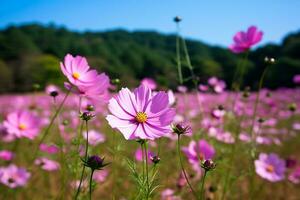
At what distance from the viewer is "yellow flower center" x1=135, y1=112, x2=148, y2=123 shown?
2.72 ft

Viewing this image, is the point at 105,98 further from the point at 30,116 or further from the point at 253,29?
the point at 30,116

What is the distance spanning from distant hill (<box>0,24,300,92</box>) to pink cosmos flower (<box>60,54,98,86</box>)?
8308mm

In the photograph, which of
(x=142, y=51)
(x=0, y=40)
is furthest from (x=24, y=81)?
(x=142, y=51)

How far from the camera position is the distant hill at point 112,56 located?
55.2ft

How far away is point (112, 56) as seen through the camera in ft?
129

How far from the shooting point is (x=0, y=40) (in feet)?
110

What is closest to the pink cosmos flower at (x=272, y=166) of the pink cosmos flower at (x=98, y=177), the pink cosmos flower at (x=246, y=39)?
the pink cosmos flower at (x=246, y=39)

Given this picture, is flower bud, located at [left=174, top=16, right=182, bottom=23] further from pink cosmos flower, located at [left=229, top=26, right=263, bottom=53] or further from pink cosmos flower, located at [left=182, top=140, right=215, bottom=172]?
pink cosmos flower, located at [left=182, top=140, right=215, bottom=172]

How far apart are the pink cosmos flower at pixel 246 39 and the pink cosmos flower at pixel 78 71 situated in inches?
26.7

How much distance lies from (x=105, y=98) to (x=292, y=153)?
334 centimetres

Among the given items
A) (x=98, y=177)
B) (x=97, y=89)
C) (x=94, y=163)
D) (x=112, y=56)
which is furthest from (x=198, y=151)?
(x=112, y=56)

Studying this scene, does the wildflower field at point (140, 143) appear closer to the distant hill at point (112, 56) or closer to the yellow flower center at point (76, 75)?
the yellow flower center at point (76, 75)

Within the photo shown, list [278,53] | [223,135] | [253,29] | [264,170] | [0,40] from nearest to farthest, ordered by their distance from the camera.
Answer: [253,29] → [264,170] → [223,135] → [278,53] → [0,40]

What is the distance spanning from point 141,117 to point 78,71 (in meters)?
0.25
